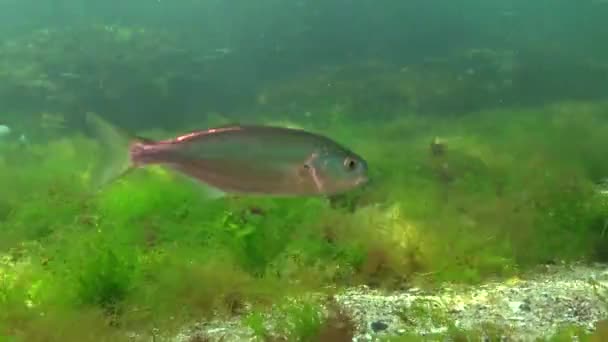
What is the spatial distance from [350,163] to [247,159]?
2.04 feet

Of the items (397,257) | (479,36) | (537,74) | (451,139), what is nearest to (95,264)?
(397,257)

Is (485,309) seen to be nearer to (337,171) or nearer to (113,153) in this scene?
(337,171)

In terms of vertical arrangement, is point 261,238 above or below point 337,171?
below

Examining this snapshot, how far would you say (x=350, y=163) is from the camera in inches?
130

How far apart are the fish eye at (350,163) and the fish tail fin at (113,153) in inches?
48.5

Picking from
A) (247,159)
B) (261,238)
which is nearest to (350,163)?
(247,159)

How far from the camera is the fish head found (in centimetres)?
323

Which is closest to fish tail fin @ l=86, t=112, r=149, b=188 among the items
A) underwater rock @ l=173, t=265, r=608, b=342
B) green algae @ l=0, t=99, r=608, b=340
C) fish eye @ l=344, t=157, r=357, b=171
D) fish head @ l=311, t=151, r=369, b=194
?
green algae @ l=0, t=99, r=608, b=340

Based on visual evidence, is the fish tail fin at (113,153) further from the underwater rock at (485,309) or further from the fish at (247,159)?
the underwater rock at (485,309)

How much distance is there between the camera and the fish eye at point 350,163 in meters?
3.28

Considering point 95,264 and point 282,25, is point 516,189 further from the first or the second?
point 282,25

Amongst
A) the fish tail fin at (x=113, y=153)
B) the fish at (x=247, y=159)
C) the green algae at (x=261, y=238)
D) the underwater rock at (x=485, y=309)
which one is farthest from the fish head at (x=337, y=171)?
the underwater rock at (x=485, y=309)

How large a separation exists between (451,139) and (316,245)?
6756 millimetres

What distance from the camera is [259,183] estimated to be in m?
3.23
